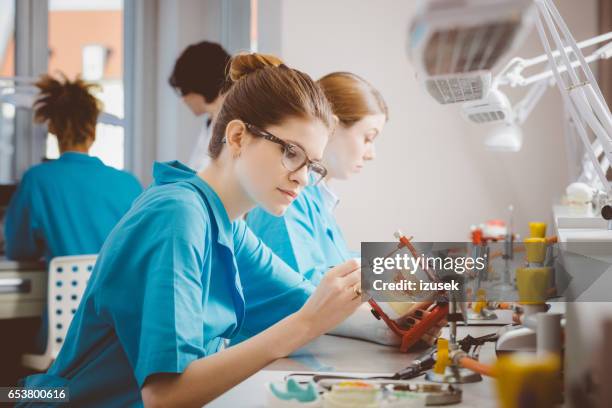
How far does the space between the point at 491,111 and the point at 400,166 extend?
149 centimetres

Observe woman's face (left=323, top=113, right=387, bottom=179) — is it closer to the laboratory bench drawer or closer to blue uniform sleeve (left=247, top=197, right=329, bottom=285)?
blue uniform sleeve (left=247, top=197, right=329, bottom=285)

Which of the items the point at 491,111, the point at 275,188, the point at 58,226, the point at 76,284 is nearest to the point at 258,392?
the point at 275,188

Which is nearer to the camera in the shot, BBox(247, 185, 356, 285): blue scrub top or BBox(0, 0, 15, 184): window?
BBox(247, 185, 356, 285): blue scrub top

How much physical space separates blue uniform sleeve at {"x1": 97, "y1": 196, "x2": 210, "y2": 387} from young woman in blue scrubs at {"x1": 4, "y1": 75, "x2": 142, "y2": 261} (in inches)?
75.4

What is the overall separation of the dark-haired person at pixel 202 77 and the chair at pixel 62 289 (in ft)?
2.37

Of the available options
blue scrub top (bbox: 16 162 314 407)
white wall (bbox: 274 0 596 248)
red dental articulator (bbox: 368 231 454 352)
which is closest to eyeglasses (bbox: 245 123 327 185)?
blue scrub top (bbox: 16 162 314 407)

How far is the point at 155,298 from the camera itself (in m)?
1.13

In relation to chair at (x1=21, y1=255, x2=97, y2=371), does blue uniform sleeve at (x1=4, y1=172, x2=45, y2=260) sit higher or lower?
higher

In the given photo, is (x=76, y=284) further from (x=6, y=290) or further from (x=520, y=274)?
(x=520, y=274)

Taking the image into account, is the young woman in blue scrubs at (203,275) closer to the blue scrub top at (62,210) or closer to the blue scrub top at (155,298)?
the blue scrub top at (155,298)

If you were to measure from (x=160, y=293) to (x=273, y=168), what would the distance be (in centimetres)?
37

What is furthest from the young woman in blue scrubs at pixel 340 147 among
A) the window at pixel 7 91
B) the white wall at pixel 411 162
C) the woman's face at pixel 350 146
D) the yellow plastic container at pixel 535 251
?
the window at pixel 7 91

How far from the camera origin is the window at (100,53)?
4215mm

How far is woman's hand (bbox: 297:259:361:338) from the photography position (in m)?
1.22
